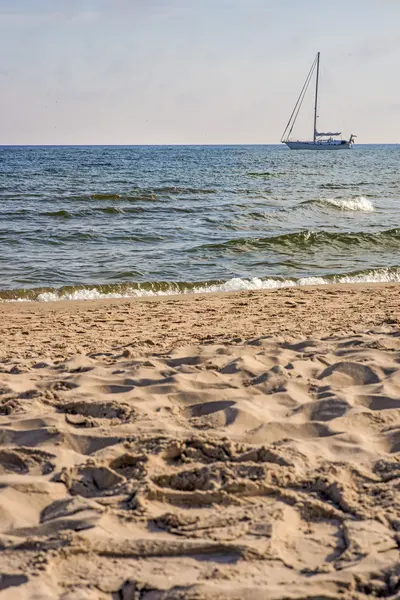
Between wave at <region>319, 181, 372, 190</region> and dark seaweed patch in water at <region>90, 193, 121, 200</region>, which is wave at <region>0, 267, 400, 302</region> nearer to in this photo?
dark seaweed patch in water at <region>90, 193, 121, 200</region>

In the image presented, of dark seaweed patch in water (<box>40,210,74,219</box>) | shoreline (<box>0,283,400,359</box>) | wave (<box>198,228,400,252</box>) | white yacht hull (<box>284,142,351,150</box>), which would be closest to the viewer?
Answer: shoreline (<box>0,283,400,359</box>)

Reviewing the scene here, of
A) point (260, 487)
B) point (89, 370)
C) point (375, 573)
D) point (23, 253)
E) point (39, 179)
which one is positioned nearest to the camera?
point (375, 573)

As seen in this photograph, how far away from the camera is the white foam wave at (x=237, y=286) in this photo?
9672 mm

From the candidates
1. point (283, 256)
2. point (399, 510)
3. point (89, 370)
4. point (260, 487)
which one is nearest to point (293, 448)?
point (260, 487)

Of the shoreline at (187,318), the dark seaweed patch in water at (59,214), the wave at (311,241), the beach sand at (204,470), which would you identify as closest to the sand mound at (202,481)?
the beach sand at (204,470)

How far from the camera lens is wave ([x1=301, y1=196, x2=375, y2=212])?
66.4 ft

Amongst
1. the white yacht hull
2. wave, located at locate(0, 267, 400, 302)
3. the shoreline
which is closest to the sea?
wave, located at locate(0, 267, 400, 302)

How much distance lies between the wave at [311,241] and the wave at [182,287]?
255 cm

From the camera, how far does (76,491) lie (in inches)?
121

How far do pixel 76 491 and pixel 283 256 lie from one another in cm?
1001

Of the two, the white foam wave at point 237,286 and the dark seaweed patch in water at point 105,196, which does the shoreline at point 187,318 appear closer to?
the white foam wave at point 237,286

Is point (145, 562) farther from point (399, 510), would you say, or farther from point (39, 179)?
point (39, 179)

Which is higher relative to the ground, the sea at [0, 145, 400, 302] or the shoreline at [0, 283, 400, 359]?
the sea at [0, 145, 400, 302]

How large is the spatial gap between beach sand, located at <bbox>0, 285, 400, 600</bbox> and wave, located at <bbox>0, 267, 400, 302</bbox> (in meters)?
3.95
